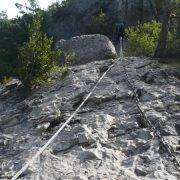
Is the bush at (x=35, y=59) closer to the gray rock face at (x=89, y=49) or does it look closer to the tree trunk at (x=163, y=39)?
the gray rock face at (x=89, y=49)

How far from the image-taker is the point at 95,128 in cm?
1077

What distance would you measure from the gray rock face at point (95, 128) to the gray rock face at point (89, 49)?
146 inches

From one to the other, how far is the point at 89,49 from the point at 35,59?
4480mm

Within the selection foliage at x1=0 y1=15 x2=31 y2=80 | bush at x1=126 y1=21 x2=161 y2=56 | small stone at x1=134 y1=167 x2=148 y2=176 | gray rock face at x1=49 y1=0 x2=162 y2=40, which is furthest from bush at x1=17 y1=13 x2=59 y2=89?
foliage at x1=0 y1=15 x2=31 y2=80

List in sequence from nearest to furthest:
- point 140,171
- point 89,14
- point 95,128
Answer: point 140,171, point 95,128, point 89,14

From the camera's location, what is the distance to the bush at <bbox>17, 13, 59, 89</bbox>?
52.2ft

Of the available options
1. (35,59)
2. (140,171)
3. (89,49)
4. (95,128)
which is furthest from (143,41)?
(140,171)

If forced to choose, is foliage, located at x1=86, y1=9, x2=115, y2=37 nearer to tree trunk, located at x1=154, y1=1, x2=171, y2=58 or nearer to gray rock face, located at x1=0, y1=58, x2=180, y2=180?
tree trunk, located at x1=154, y1=1, x2=171, y2=58

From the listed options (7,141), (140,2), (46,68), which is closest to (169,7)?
(46,68)

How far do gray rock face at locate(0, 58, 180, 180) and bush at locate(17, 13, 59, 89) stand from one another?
542 millimetres

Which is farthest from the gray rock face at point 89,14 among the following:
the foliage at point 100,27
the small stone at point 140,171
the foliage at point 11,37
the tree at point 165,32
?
the small stone at point 140,171

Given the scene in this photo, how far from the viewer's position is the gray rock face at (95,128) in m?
8.72

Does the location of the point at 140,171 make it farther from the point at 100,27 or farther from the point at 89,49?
the point at 100,27

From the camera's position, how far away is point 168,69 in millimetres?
14883
